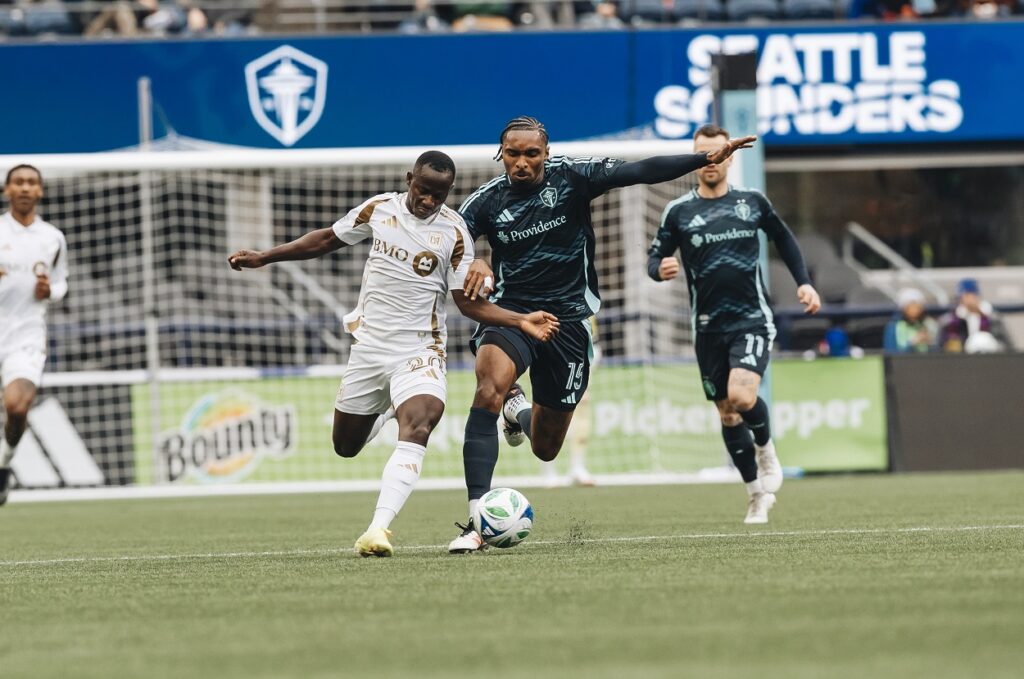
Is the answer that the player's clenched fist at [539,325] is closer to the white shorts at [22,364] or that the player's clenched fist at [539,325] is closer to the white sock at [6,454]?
the white shorts at [22,364]

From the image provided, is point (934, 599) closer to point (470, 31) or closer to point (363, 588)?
point (363, 588)

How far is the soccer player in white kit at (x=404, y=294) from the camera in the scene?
25.9ft

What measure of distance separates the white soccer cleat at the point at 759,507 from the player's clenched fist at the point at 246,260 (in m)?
3.48

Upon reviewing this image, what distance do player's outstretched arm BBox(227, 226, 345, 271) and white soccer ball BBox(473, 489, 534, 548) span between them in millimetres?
1544

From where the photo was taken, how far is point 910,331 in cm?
1923

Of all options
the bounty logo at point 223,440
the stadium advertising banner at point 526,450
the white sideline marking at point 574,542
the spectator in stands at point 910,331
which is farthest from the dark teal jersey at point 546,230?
the spectator in stands at point 910,331

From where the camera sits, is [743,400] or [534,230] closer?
[534,230]

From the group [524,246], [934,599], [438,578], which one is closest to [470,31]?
[524,246]

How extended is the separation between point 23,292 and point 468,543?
5742 millimetres

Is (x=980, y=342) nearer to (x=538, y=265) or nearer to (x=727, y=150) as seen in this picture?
(x=538, y=265)

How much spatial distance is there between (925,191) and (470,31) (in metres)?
7.09

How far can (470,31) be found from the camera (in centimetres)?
2047

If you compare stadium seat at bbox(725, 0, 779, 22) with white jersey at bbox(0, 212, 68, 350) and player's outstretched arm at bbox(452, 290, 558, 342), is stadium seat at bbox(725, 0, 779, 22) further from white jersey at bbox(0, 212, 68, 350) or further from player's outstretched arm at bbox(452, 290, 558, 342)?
player's outstretched arm at bbox(452, 290, 558, 342)

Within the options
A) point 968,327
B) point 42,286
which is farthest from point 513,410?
point 968,327
